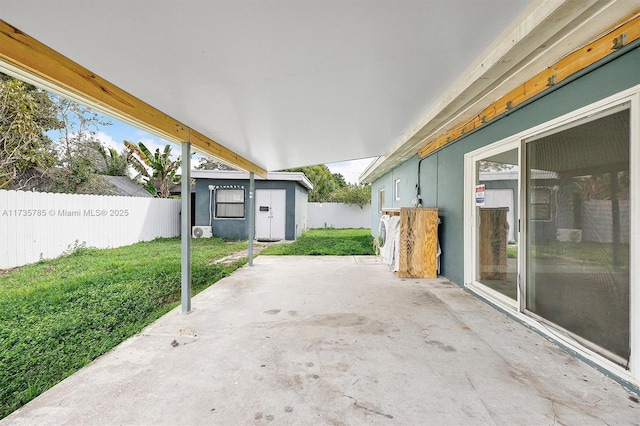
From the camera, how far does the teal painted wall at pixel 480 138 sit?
208 cm

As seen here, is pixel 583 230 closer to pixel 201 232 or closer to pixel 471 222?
pixel 471 222

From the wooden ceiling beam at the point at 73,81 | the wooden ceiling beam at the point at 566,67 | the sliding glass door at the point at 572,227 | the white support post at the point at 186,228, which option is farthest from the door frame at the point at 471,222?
the wooden ceiling beam at the point at 73,81

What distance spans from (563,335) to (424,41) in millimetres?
2703

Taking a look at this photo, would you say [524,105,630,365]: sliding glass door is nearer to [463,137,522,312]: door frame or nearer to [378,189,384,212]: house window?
[463,137,522,312]: door frame

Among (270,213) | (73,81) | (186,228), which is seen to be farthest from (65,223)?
(73,81)

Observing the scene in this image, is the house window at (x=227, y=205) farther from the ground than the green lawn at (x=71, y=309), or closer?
farther from the ground

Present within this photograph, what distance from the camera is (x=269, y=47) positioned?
177 cm

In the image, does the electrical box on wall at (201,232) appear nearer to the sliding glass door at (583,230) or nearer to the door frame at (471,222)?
the door frame at (471,222)

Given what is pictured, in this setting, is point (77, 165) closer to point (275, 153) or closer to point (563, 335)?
point (275, 153)

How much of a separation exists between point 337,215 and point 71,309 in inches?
600

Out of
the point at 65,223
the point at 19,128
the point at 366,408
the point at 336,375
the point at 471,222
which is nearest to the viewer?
the point at 366,408

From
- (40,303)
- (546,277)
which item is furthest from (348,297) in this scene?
(40,303)

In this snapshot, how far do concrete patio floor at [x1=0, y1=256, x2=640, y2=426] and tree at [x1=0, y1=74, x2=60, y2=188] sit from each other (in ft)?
25.0

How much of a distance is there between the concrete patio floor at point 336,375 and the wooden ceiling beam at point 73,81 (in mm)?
1950
